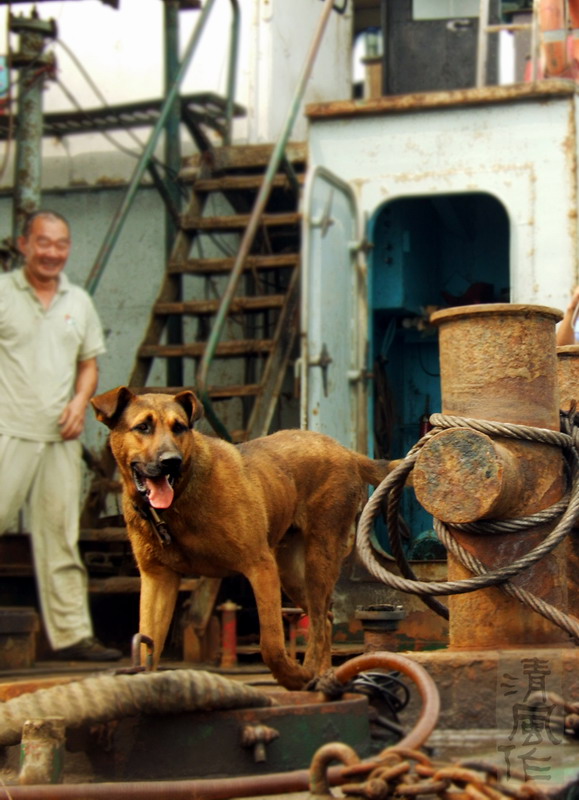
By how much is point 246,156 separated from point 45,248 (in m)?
3.04

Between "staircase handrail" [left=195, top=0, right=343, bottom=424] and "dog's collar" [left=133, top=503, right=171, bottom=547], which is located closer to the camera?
"dog's collar" [left=133, top=503, right=171, bottom=547]

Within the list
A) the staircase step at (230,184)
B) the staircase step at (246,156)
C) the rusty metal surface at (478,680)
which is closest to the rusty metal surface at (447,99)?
the staircase step at (230,184)

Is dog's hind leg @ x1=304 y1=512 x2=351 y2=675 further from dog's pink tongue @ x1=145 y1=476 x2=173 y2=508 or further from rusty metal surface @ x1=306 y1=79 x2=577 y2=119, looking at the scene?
rusty metal surface @ x1=306 y1=79 x2=577 y2=119

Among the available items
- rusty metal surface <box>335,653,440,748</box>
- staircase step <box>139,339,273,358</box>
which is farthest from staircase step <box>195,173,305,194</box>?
rusty metal surface <box>335,653,440,748</box>

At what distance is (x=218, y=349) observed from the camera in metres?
10.3

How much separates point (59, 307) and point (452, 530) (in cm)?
449

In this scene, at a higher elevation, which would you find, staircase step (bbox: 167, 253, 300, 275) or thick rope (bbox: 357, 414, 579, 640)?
staircase step (bbox: 167, 253, 300, 275)

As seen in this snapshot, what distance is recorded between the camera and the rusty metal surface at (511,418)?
5.23 metres

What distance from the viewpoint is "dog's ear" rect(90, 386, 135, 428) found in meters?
5.76

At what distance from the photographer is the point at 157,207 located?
1239cm

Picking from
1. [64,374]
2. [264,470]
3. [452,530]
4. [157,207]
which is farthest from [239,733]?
[157,207]

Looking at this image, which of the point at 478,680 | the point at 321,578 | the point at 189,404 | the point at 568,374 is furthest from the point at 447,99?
the point at 478,680

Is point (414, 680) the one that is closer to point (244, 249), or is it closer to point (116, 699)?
point (116, 699)

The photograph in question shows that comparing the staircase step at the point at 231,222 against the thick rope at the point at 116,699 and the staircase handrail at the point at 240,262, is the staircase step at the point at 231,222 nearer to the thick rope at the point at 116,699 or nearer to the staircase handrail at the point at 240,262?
the staircase handrail at the point at 240,262
